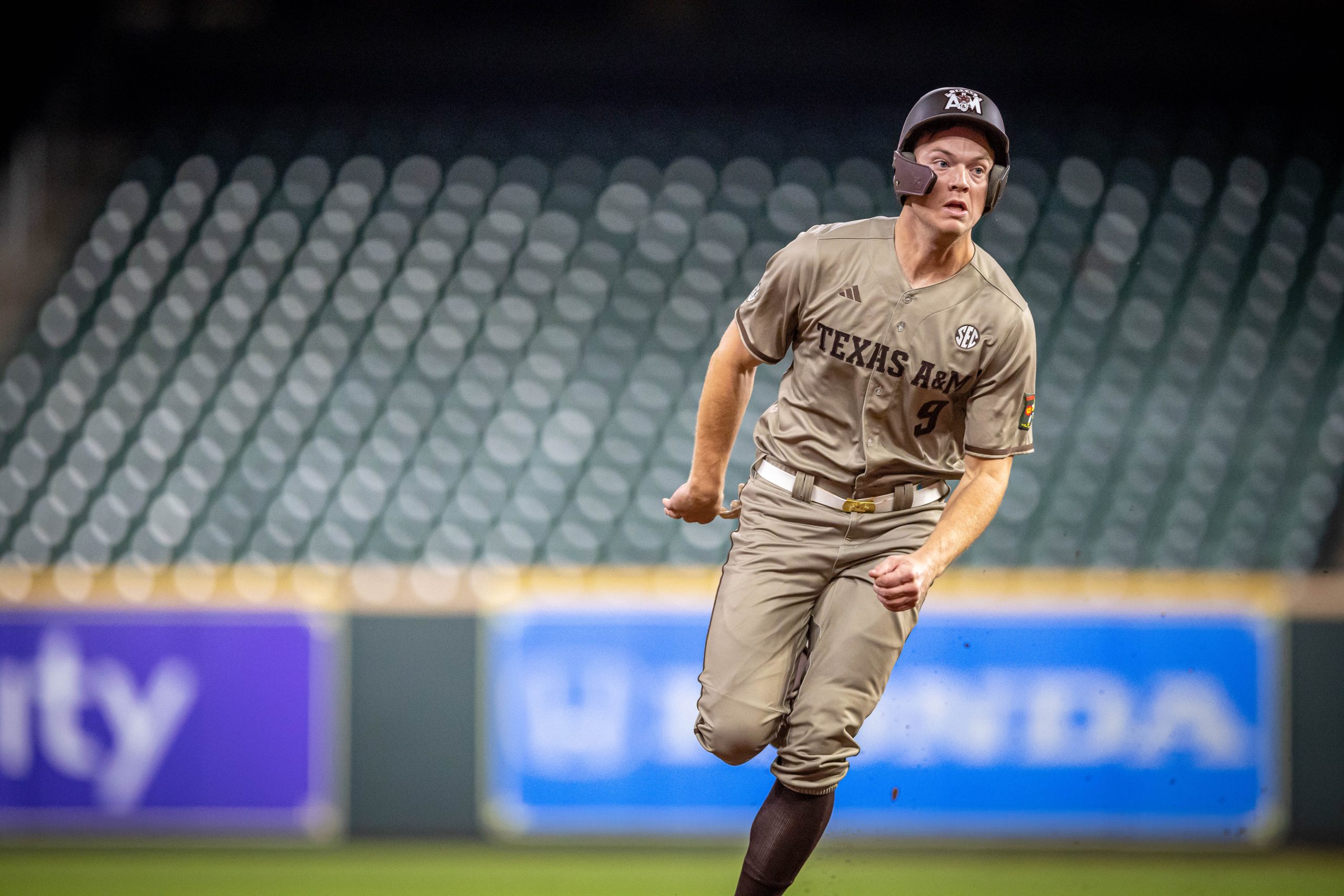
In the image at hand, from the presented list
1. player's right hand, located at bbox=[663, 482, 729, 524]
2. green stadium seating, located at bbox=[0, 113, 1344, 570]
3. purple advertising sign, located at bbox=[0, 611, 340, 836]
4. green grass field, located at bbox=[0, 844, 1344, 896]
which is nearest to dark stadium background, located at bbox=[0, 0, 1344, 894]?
green stadium seating, located at bbox=[0, 113, 1344, 570]

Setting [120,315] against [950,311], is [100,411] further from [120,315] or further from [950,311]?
[950,311]

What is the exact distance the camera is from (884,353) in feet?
7.57

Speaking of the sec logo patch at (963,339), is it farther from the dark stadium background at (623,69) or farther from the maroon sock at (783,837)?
the dark stadium background at (623,69)

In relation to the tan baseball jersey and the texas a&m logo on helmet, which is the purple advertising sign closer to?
the tan baseball jersey

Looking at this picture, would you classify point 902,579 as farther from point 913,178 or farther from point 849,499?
point 913,178

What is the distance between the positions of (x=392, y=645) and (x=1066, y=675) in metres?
2.27

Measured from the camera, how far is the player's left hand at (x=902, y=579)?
6.81ft

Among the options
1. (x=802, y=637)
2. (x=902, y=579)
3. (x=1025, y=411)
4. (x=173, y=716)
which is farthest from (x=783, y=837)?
(x=173, y=716)

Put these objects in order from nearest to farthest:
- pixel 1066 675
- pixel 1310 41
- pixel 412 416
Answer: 1. pixel 1066 675
2. pixel 412 416
3. pixel 1310 41

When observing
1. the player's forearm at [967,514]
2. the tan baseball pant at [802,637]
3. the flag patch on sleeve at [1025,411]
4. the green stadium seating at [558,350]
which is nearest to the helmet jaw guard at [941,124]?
the flag patch on sleeve at [1025,411]

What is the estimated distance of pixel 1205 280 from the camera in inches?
204

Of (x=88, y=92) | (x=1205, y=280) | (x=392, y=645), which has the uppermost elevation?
(x=88, y=92)

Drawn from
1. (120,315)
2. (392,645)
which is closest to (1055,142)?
(392,645)

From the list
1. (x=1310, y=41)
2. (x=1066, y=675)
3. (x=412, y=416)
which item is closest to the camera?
(x=1066, y=675)
